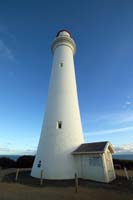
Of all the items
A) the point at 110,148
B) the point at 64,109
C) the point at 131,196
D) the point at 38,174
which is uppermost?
the point at 64,109

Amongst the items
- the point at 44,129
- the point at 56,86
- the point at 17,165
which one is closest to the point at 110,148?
the point at 44,129

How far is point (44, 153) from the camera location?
12.0 meters

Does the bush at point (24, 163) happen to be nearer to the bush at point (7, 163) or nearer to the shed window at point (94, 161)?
the bush at point (7, 163)

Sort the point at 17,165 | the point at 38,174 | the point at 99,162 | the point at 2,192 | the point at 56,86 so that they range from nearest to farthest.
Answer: the point at 2,192
the point at 99,162
the point at 38,174
the point at 56,86
the point at 17,165

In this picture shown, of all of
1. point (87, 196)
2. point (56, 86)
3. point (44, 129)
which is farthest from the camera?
point (56, 86)

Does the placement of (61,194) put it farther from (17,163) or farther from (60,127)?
(17,163)

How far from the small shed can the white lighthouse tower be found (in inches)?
23.3

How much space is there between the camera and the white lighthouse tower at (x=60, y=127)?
1145 cm

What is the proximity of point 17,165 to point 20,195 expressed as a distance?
55.7 feet

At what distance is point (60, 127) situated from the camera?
1270 cm

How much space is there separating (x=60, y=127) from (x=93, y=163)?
13.2ft

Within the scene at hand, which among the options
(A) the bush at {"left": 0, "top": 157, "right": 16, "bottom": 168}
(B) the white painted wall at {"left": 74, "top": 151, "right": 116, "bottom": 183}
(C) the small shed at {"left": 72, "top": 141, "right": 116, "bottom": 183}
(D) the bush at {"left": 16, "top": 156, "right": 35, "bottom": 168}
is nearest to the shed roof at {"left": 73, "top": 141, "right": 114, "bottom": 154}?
(C) the small shed at {"left": 72, "top": 141, "right": 116, "bottom": 183}

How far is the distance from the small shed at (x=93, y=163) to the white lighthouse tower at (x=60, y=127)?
1.94 ft

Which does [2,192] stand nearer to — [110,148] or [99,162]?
[99,162]
